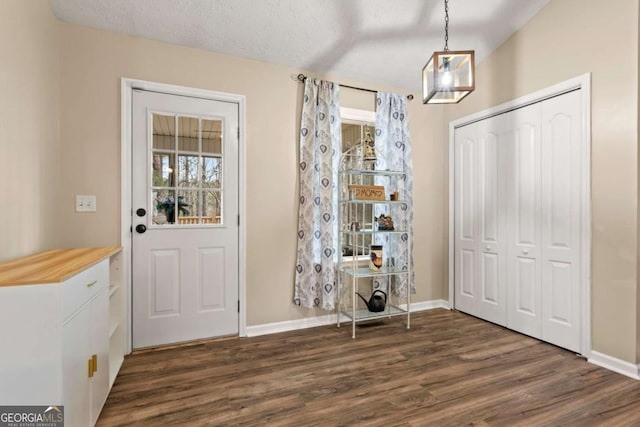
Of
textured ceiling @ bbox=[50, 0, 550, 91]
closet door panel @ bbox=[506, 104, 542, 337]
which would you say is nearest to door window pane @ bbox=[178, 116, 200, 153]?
textured ceiling @ bbox=[50, 0, 550, 91]

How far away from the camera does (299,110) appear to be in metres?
3.19

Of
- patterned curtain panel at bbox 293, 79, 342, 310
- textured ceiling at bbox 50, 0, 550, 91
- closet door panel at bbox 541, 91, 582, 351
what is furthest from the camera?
patterned curtain panel at bbox 293, 79, 342, 310

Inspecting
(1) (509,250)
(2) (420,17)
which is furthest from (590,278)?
(2) (420,17)

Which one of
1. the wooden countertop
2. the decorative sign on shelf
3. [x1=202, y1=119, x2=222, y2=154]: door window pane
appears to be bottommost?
the wooden countertop

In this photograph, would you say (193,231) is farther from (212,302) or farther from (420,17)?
(420,17)

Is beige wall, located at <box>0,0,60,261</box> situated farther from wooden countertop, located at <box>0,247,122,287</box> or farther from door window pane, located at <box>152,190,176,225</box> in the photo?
door window pane, located at <box>152,190,176,225</box>

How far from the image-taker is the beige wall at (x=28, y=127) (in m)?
1.72

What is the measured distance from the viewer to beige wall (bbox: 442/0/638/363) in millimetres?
2293

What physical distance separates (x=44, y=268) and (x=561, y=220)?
11.7ft

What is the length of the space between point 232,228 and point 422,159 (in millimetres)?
2333

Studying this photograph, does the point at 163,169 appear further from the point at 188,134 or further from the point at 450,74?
the point at 450,74

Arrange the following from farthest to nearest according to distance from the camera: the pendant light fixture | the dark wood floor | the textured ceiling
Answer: the textured ceiling, the pendant light fixture, the dark wood floor

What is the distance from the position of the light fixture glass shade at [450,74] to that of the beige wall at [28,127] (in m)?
2.38

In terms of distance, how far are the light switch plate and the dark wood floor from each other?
1.22m
